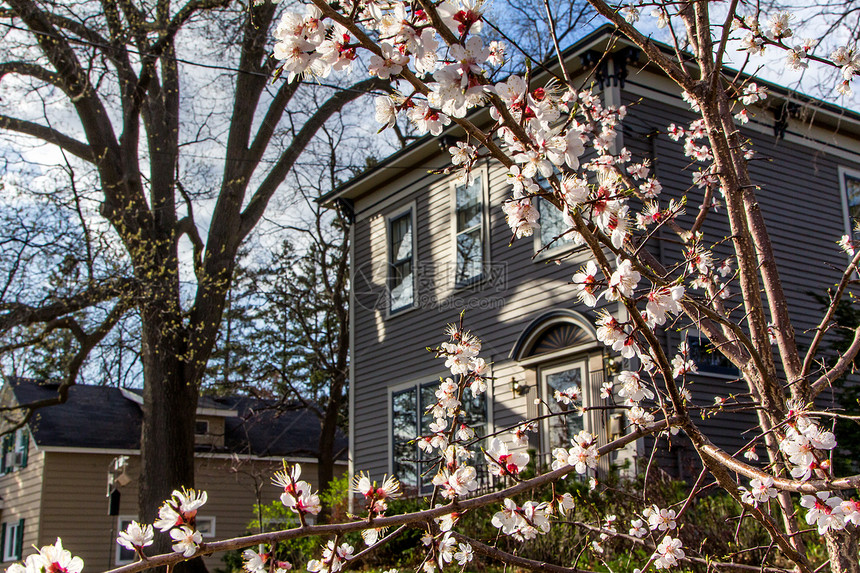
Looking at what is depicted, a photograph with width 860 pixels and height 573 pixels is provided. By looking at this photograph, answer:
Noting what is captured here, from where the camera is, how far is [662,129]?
10.7 metres

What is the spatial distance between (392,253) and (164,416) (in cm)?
486

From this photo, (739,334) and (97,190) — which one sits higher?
(97,190)

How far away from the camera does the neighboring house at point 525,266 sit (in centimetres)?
1042

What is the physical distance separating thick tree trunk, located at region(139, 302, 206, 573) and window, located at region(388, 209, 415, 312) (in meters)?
3.75

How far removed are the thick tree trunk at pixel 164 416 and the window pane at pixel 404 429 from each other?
3.38 metres

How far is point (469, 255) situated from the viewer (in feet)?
42.4

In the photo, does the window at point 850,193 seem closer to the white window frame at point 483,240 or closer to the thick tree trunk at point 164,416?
the white window frame at point 483,240

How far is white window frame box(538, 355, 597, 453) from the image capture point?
33.7 feet

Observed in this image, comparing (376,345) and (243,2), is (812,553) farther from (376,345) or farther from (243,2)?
(243,2)

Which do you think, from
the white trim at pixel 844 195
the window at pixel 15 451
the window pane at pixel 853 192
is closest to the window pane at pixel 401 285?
the white trim at pixel 844 195

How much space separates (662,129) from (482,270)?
11.4 feet

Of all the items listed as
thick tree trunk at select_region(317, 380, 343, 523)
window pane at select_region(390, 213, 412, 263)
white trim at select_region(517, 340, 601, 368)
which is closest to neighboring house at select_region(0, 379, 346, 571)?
thick tree trunk at select_region(317, 380, 343, 523)

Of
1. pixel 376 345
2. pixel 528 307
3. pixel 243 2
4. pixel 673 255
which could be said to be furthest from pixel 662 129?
pixel 243 2

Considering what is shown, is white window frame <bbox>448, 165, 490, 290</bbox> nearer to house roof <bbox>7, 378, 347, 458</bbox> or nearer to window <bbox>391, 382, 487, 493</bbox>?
window <bbox>391, 382, 487, 493</bbox>
